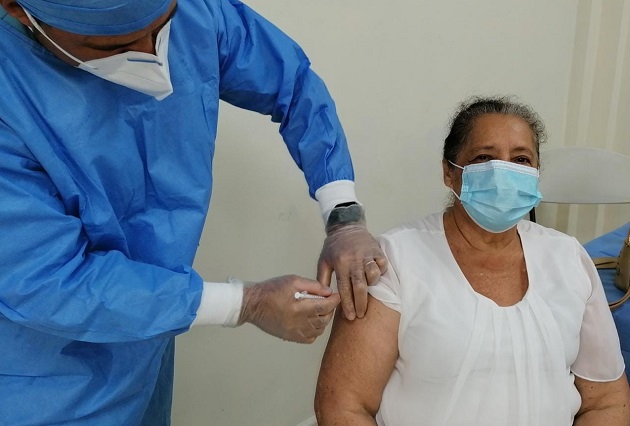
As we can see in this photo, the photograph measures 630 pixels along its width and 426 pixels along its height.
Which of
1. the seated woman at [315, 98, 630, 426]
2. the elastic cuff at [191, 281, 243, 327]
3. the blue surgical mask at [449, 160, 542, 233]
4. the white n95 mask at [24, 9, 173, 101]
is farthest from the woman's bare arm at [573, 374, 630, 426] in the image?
the white n95 mask at [24, 9, 173, 101]

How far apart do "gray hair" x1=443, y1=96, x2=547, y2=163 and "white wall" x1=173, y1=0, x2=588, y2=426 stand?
59 centimetres

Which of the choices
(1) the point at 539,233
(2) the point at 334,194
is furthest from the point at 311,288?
(1) the point at 539,233

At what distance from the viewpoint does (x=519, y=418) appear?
1389 millimetres

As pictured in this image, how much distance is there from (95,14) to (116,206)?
14.0 inches

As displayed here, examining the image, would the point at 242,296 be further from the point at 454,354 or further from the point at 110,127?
the point at 454,354

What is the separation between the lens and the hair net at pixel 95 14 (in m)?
0.83

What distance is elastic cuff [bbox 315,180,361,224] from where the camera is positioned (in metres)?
1.36

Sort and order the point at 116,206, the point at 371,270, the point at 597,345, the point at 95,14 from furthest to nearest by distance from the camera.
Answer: the point at 597,345, the point at 371,270, the point at 116,206, the point at 95,14

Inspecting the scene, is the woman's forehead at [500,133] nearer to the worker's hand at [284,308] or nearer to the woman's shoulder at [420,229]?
the woman's shoulder at [420,229]

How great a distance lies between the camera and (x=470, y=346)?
4.54 feet

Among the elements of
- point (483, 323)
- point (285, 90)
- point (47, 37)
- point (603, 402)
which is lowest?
point (603, 402)

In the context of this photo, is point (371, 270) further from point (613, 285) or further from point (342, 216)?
point (613, 285)

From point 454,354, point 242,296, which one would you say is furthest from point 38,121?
point 454,354

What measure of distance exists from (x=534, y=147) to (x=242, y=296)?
836mm
